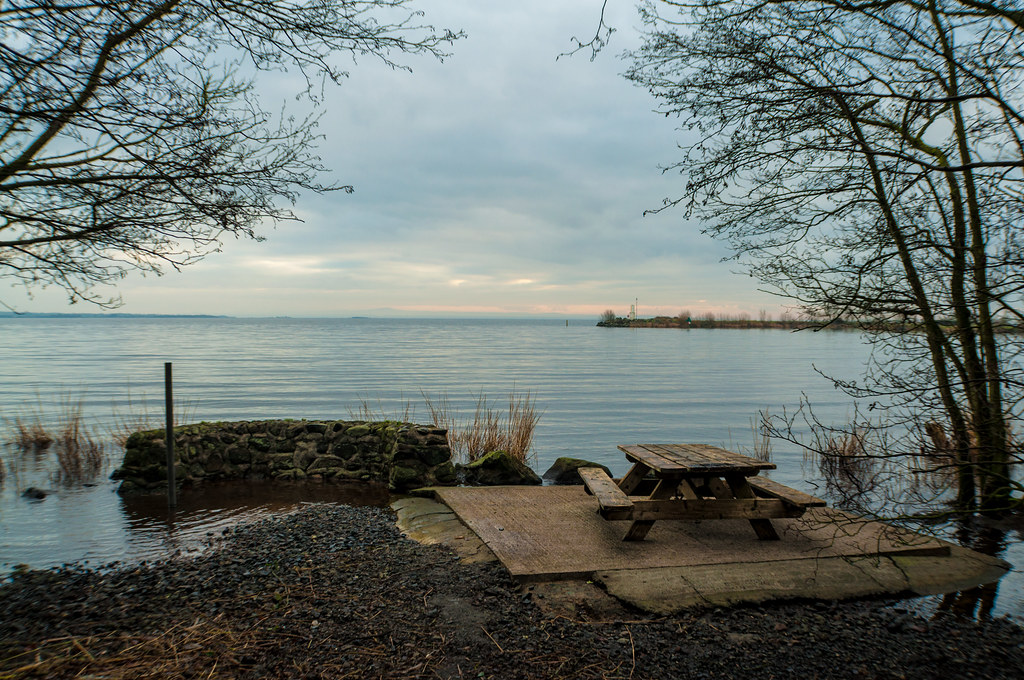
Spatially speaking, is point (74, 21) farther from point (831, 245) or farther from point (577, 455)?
point (577, 455)

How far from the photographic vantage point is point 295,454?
8789 mm

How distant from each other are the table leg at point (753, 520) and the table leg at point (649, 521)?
588mm

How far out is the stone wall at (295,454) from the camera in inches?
318

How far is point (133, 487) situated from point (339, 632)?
19.6ft

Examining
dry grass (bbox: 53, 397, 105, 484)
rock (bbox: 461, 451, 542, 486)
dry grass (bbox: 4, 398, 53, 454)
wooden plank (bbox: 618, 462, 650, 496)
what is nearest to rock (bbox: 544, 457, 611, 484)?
rock (bbox: 461, 451, 542, 486)

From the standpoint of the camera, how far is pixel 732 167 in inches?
191

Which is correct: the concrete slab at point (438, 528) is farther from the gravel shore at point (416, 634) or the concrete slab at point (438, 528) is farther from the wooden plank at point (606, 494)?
the wooden plank at point (606, 494)

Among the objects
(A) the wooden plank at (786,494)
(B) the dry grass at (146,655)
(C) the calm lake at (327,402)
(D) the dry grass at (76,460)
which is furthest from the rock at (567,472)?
(D) the dry grass at (76,460)

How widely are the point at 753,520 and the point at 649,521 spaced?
1009 mm

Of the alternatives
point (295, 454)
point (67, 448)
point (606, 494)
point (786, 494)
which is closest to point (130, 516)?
point (295, 454)

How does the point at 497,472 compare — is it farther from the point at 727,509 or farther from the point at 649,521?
the point at 727,509

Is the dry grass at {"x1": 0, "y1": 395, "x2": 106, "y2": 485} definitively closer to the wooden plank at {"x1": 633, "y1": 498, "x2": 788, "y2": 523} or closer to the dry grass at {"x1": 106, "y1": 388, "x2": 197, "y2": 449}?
the dry grass at {"x1": 106, "y1": 388, "x2": 197, "y2": 449}

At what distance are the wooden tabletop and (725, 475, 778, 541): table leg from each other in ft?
0.38

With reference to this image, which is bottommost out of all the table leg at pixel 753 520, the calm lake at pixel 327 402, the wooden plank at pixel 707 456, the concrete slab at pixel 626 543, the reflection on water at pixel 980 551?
the calm lake at pixel 327 402
